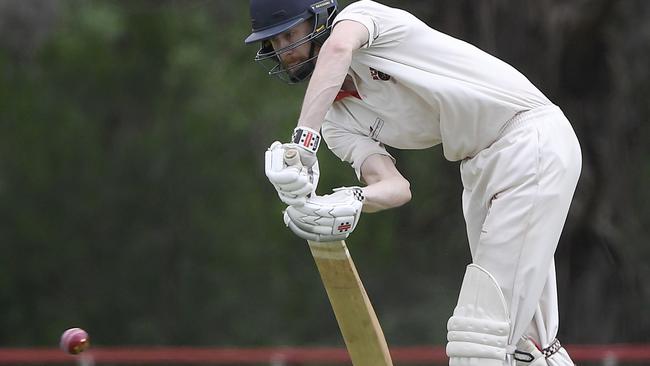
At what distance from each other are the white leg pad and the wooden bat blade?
0.37 metres

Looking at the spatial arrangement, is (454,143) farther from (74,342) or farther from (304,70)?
(74,342)

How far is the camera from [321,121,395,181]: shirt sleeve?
4574mm

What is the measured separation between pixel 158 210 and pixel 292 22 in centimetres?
1025

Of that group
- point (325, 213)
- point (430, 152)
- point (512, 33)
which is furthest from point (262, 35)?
point (430, 152)

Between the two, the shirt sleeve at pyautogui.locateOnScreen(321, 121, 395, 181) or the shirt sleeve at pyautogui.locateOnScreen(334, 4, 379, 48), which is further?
the shirt sleeve at pyautogui.locateOnScreen(321, 121, 395, 181)

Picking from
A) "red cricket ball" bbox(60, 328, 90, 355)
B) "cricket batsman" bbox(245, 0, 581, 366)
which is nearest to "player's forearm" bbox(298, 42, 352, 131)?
"cricket batsman" bbox(245, 0, 581, 366)

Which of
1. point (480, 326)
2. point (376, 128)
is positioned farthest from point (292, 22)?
point (480, 326)

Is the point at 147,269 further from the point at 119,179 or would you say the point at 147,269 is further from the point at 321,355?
the point at 321,355

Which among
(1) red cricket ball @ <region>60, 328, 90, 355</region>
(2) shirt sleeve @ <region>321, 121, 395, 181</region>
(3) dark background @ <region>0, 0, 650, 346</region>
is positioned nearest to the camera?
(2) shirt sleeve @ <region>321, 121, 395, 181</region>

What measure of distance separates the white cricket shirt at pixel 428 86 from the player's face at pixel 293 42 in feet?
0.53

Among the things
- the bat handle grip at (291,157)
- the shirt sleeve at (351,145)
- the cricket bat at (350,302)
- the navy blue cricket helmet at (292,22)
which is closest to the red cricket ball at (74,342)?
the cricket bat at (350,302)

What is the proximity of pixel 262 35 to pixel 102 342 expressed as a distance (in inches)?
404

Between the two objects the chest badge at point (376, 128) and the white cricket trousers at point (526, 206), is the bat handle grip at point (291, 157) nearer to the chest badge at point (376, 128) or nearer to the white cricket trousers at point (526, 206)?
the chest badge at point (376, 128)

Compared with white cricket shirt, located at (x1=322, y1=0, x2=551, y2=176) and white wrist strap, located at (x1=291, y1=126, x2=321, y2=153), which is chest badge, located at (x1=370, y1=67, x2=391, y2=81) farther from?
white wrist strap, located at (x1=291, y1=126, x2=321, y2=153)
